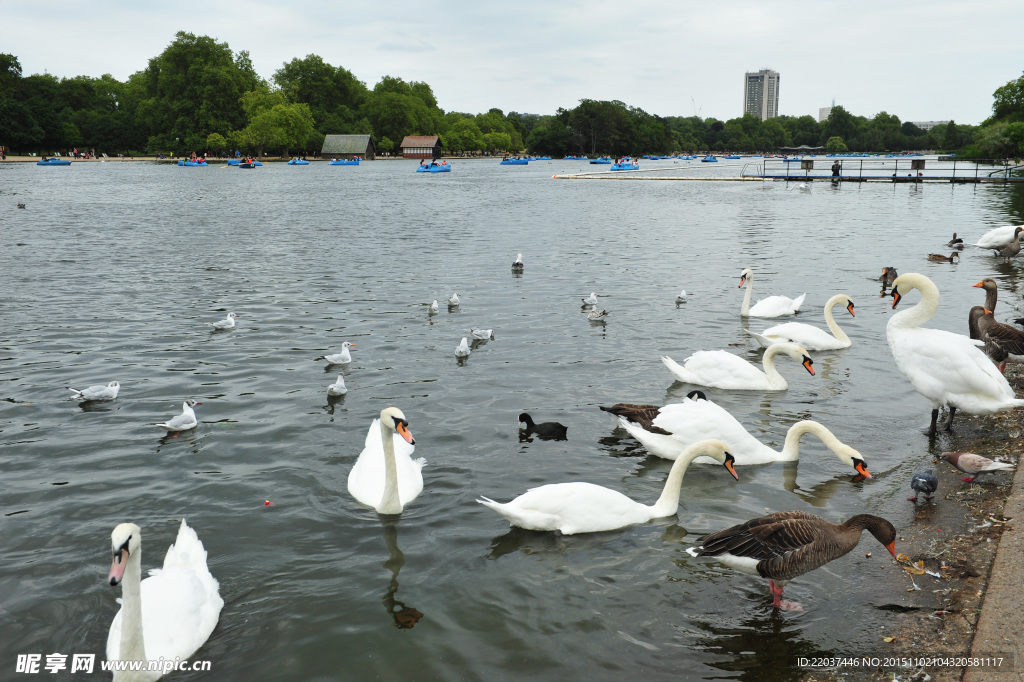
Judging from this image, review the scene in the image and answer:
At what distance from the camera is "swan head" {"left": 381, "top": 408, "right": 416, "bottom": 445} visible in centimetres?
624

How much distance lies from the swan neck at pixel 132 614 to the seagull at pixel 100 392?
6.07 m

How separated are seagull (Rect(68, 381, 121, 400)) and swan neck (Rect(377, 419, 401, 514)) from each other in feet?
16.9

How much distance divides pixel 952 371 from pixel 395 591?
20.7ft

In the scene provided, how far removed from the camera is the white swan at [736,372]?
405 inches

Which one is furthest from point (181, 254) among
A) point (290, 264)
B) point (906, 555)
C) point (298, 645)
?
point (906, 555)

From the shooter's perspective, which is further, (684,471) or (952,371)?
A: (952,371)

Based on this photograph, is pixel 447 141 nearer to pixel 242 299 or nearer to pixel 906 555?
pixel 242 299

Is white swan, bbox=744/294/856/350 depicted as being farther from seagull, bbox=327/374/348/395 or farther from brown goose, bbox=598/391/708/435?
seagull, bbox=327/374/348/395

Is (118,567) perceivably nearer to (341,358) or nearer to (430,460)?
(430,460)

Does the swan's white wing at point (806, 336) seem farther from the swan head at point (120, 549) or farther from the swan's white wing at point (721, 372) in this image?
the swan head at point (120, 549)

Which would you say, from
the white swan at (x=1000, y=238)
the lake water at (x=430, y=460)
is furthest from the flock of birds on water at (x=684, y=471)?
the white swan at (x=1000, y=238)

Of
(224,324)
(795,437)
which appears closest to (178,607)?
(795,437)

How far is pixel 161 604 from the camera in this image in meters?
5.11

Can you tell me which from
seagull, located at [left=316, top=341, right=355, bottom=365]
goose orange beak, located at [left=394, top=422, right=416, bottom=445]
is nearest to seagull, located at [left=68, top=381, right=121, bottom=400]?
seagull, located at [left=316, top=341, right=355, bottom=365]
